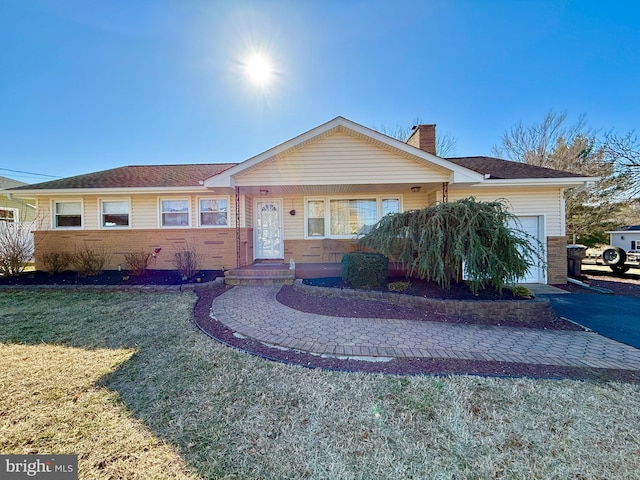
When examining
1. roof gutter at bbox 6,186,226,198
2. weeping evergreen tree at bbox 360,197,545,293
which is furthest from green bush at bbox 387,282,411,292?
roof gutter at bbox 6,186,226,198

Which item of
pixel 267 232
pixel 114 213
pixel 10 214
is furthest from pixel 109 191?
pixel 10 214

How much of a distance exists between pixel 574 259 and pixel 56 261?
754 inches

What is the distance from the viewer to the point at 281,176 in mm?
8305

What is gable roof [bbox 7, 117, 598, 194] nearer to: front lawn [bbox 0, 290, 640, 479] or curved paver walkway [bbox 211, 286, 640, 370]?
curved paver walkway [bbox 211, 286, 640, 370]

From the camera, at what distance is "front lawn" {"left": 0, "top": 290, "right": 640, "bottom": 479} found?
1852mm

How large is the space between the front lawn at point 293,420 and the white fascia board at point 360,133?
597 centimetres

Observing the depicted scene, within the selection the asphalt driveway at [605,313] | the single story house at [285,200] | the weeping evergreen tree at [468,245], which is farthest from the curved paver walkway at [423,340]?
the single story house at [285,200]

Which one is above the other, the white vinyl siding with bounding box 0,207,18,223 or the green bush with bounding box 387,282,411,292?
the white vinyl siding with bounding box 0,207,18,223

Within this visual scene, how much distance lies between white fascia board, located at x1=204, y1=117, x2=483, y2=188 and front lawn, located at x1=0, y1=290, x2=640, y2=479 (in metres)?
5.97

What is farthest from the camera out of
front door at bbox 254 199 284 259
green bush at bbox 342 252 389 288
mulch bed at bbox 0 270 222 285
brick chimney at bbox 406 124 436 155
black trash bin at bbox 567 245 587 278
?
front door at bbox 254 199 284 259

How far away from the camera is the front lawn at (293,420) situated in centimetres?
185

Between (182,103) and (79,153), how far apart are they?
1161 centimetres

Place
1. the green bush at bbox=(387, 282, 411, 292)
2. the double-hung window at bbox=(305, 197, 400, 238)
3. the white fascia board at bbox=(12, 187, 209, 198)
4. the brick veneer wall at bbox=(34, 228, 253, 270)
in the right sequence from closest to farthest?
the green bush at bbox=(387, 282, 411, 292)
the white fascia board at bbox=(12, 187, 209, 198)
the brick veneer wall at bbox=(34, 228, 253, 270)
the double-hung window at bbox=(305, 197, 400, 238)

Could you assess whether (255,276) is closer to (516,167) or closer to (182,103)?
(182,103)
